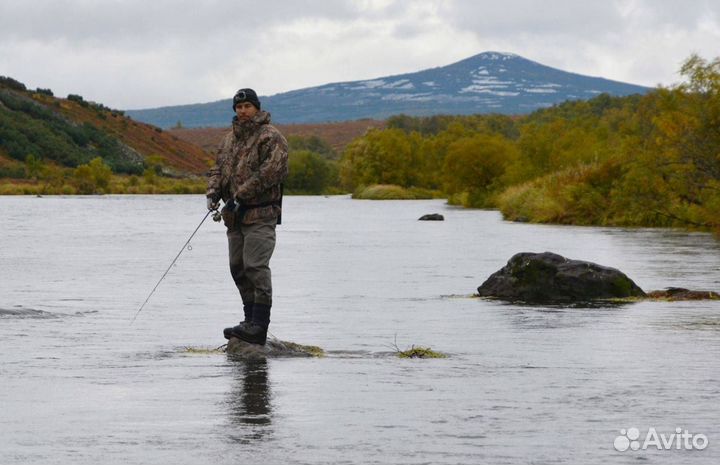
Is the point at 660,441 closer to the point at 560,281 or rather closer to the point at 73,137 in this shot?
the point at 560,281

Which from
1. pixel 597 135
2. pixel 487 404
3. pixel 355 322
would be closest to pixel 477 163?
pixel 597 135

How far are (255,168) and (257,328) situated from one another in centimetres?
132

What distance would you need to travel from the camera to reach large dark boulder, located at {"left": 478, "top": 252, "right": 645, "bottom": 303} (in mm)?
18109

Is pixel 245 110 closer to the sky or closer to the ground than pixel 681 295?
closer to the sky

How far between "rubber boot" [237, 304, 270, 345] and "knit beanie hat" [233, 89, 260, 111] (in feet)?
5.47

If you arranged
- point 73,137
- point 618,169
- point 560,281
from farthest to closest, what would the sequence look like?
point 73,137, point 618,169, point 560,281

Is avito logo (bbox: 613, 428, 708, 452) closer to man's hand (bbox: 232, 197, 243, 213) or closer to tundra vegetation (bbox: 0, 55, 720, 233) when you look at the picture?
man's hand (bbox: 232, 197, 243, 213)

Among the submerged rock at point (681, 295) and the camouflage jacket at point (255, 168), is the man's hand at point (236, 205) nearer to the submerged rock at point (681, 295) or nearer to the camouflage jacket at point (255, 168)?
the camouflage jacket at point (255, 168)

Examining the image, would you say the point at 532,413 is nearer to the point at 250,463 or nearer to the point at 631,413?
the point at 631,413

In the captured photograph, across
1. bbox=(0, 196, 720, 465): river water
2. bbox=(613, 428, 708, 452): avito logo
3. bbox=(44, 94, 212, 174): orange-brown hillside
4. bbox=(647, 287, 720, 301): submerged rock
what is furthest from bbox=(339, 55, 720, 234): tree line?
bbox=(44, 94, 212, 174): orange-brown hillside

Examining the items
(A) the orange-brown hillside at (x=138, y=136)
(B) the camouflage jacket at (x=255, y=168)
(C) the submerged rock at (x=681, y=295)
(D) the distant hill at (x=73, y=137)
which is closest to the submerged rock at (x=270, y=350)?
(B) the camouflage jacket at (x=255, y=168)

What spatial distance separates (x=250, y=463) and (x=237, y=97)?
5283 millimetres

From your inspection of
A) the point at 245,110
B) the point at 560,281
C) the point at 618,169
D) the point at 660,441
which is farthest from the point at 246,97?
the point at 618,169

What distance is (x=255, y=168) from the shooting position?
38.8ft
